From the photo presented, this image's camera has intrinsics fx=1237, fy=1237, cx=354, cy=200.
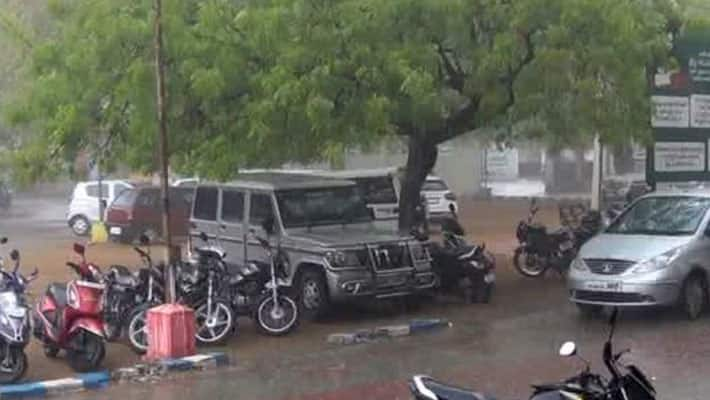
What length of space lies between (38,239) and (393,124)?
18.0 metres

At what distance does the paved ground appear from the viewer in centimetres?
1193

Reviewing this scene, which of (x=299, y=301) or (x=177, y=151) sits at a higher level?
(x=177, y=151)

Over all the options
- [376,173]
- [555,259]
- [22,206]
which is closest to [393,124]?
[555,259]

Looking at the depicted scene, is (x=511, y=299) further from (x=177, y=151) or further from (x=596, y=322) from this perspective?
(x=177, y=151)

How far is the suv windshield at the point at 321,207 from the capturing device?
16.8 m

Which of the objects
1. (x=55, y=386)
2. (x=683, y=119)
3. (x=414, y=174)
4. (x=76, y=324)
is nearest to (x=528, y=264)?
(x=414, y=174)

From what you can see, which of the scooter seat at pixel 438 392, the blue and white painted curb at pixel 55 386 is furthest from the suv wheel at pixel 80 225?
the scooter seat at pixel 438 392

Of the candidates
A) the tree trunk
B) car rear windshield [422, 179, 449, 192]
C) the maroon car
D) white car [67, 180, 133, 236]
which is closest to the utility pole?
the tree trunk

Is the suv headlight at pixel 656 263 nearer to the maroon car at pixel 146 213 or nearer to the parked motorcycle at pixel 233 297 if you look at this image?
the parked motorcycle at pixel 233 297

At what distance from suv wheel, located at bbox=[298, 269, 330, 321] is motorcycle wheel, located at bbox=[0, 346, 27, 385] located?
4.44 metres

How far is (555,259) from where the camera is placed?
66.5 ft

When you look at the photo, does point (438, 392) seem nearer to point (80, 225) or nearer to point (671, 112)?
point (671, 112)

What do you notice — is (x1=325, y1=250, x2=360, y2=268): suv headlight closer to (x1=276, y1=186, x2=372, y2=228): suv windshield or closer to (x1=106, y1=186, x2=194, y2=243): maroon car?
(x1=276, y1=186, x2=372, y2=228): suv windshield

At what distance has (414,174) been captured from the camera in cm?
1884
